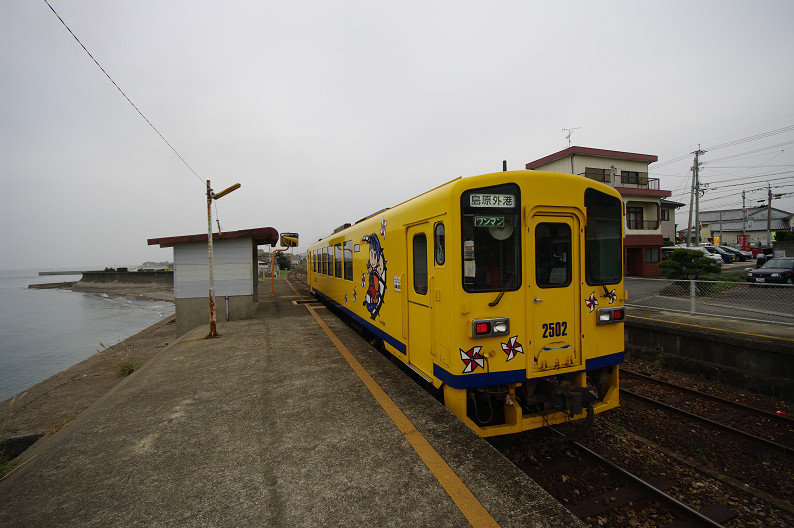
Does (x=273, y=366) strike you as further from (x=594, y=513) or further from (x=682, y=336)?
(x=682, y=336)

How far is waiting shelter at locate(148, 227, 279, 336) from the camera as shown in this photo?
34.2ft

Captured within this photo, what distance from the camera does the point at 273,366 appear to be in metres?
6.03

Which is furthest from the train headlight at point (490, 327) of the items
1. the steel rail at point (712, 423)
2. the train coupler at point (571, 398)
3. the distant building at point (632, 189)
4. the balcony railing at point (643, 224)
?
the balcony railing at point (643, 224)

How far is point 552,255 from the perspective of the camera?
12.7 ft

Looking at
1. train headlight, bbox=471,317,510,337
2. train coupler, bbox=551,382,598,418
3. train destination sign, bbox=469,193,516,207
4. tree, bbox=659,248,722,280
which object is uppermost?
train destination sign, bbox=469,193,516,207

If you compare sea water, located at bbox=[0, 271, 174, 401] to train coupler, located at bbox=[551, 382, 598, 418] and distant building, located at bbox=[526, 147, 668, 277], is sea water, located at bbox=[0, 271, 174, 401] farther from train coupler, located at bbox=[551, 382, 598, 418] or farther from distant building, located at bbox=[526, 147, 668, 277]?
distant building, located at bbox=[526, 147, 668, 277]

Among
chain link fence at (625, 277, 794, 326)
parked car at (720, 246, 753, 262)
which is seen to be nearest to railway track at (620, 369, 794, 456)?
chain link fence at (625, 277, 794, 326)

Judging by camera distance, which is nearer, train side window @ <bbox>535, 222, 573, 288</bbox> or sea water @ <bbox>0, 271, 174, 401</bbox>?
train side window @ <bbox>535, 222, 573, 288</bbox>

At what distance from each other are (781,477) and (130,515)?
19.7 ft

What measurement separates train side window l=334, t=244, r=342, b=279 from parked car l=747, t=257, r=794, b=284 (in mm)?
15493

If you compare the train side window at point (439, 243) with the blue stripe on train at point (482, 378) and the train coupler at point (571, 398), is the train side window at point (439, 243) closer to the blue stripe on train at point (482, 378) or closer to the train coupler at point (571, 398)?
the blue stripe on train at point (482, 378)

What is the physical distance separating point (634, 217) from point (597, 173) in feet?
13.3

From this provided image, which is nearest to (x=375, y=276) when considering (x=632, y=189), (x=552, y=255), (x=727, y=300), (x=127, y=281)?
(x=552, y=255)

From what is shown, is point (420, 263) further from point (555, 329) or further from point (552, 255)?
point (555, 329)
